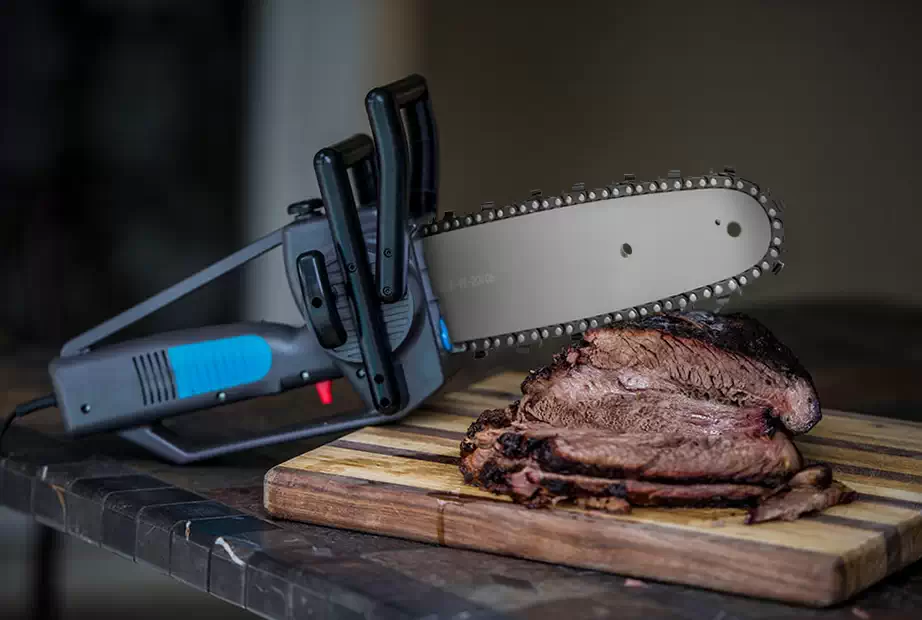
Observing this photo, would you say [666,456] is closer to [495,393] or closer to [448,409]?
[448,409]

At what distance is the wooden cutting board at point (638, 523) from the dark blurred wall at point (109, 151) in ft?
8.67

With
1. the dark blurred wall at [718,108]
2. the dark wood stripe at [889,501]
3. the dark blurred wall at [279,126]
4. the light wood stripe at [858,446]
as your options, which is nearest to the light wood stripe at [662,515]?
the dark wood stripe at [889,501]

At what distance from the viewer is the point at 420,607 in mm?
1208

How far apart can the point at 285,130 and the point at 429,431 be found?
2.65m

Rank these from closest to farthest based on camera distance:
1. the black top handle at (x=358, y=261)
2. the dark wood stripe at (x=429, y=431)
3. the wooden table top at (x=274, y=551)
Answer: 1. the wooden table top at (x=274, y=551)
2. the black top handle at (x=358, y=261)
3. the dark wood stripe at (x=429, y=431)

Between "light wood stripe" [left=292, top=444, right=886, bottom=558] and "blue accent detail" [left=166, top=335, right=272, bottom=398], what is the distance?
9.0 inches

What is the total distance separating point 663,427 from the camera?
1498 millimetres

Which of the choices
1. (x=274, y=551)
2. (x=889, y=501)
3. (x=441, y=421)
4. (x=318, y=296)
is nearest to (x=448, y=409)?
(x=441, y=421)

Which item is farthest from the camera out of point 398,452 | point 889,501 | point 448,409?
point 448,409

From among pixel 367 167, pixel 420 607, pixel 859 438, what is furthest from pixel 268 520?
pixel 859 438

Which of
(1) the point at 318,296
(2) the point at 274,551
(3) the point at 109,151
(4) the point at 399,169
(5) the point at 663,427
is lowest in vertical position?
(2) the point at 274,551

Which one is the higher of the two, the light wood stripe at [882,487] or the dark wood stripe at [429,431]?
the dark wood stripe at [429,431]

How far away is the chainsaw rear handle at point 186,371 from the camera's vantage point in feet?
5.89

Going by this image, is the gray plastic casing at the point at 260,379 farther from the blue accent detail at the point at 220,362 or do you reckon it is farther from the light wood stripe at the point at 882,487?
the light wood stripe at the point at 882,487
